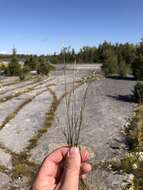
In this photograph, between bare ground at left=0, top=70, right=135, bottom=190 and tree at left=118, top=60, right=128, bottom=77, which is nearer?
bare ground at left=0, top=70, right=135, bottom=190

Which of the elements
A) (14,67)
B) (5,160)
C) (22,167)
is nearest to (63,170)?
(22,167)

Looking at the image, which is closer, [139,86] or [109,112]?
[109,112]

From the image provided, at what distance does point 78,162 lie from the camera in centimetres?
183

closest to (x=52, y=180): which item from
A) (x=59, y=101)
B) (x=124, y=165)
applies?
(x=124, y=165)

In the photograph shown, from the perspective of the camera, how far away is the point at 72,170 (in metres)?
1.78

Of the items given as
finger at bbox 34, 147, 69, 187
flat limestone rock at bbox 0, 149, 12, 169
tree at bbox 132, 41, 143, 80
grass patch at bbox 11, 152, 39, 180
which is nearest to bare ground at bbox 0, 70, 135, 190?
flat limestone rock at bbox 0, 149, 12, 169

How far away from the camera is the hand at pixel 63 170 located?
1.75m

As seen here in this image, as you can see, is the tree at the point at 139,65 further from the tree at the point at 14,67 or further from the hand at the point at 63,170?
the hand at the point at 63,170

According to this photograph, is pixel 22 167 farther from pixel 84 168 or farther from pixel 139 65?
pixel 139 65

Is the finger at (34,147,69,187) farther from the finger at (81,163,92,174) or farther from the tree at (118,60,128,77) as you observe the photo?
the tree at (118,60,128,77)

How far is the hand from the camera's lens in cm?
175

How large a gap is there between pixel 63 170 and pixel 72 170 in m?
0.09

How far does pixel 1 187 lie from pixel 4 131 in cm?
706

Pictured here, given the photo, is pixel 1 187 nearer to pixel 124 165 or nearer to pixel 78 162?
pixel 124 165
